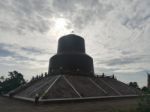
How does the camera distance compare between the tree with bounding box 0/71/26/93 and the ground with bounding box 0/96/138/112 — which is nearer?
the ground with bounding box 0/96/138/112

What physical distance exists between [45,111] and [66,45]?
79.9 feet

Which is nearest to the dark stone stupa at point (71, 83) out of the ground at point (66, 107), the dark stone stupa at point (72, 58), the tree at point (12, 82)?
the dark stone stupa at point (72, 58)

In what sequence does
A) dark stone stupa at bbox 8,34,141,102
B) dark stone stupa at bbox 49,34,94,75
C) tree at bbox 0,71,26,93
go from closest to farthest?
dark stone stupa at bbox 8,34,141,102 → dark stone stupa at bbox 49,34,94,75 → tree at bbox 0,71,26,93

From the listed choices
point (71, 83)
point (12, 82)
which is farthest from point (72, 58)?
point (12, 82)

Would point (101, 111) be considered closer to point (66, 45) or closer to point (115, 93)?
point (115, 93)

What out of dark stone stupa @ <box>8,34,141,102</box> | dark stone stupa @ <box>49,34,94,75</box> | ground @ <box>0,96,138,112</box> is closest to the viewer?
ground @ <box>0,96,138,112</box>

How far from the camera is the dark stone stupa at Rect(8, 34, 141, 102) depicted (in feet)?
73.7

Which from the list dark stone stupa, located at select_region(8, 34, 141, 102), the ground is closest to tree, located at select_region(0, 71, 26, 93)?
dark stone stupa, located at select_region(8, 34, 141, 102)

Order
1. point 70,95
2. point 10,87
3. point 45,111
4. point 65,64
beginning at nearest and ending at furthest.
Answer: point 45,111
point 70,95
point 65,64
point 10,87

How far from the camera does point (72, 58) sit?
1375 inches

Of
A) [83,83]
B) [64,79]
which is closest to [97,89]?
[83,83]

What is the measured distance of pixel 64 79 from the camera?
90.4 ft

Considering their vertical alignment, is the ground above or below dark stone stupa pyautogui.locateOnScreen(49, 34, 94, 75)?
below

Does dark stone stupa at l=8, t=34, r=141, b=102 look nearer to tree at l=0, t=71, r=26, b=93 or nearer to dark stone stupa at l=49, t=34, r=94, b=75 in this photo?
dark stone stupa at l=49, t=34, r=94, b=75
